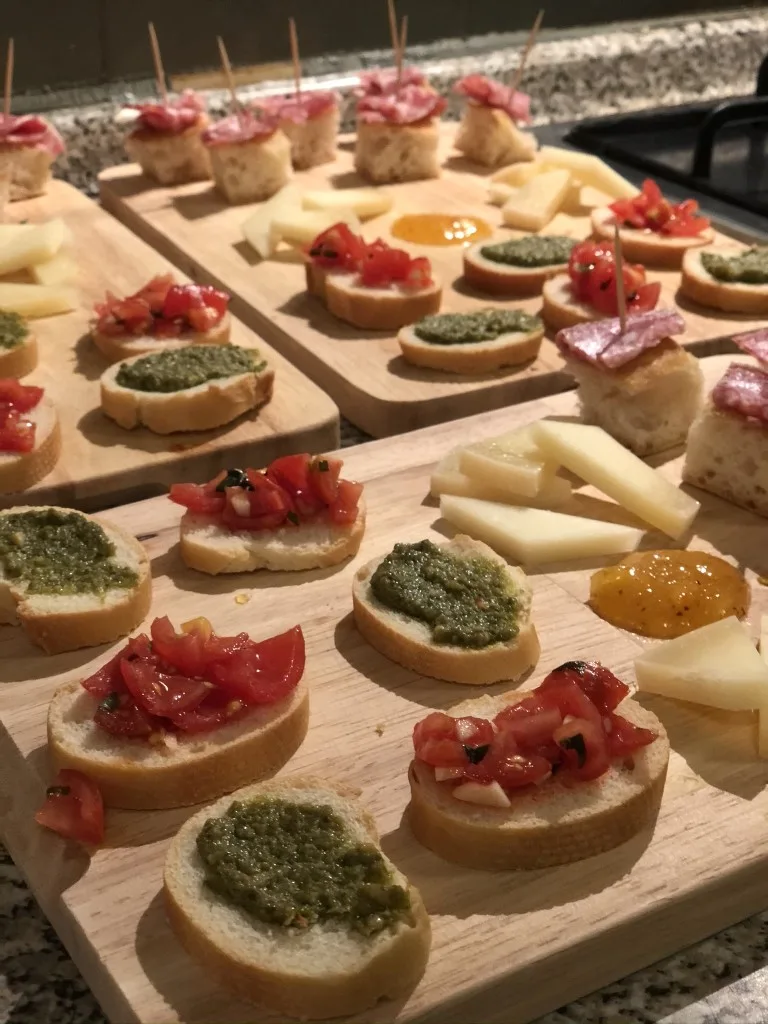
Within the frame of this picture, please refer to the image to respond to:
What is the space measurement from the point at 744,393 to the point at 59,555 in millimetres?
1548

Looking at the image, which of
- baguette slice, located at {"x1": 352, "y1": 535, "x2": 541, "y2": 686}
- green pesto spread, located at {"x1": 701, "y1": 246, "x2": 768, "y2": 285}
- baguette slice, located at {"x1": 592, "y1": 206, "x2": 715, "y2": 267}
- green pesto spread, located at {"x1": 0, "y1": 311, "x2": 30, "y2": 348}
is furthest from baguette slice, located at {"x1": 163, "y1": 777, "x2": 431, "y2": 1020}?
baguette slice, located at {"x1": 592, "y1": 206, "x2": 715, "y2": 267}

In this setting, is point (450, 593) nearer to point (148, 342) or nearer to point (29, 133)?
point (148, 342)

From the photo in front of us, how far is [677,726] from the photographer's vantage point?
2.09 metres

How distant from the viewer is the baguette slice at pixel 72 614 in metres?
2.19

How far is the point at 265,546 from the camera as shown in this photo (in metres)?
2.45

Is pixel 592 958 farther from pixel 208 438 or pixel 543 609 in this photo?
pixel 208 438

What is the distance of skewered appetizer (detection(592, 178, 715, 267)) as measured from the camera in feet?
13.1

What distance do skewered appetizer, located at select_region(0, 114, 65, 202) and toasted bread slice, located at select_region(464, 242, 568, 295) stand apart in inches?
65.0

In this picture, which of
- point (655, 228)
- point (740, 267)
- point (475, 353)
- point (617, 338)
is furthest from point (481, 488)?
point (655, 228)

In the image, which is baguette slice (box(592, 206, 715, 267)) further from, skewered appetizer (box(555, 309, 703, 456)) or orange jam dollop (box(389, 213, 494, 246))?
skewered appetizer (box(555, 309, 703, 456))

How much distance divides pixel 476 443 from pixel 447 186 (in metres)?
2.20

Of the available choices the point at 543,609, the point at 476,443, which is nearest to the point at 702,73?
the point at 476,443

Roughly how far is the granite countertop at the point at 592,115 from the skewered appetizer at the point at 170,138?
243mm

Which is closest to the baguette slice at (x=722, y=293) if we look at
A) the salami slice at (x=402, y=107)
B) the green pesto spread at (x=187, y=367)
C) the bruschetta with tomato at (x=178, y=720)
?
the salami slice at (x=402, y=107)
